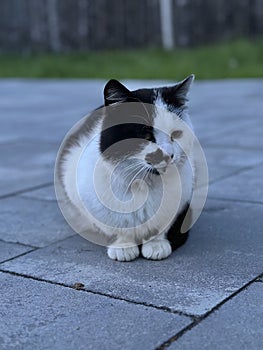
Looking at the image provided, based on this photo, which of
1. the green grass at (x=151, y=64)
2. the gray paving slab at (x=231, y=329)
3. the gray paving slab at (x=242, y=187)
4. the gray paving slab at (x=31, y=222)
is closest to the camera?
the gray paving slab at (x=231, y=329)

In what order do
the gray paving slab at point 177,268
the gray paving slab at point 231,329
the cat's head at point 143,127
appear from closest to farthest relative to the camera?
the gray paving slab at point 231,329 → the gray paving slab at point 177,268 → the cat's head at point 143,127

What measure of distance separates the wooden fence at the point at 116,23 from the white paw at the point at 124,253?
11379mm

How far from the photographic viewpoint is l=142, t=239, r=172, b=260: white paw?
8.84 feet

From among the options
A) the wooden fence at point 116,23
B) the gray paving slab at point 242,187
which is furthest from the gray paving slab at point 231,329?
the wooden fence at point 116,23

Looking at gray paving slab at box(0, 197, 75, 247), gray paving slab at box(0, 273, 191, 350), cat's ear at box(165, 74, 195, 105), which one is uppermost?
cat's ear at box(165, 74, 195, 105)

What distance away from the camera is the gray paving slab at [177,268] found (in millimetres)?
2312

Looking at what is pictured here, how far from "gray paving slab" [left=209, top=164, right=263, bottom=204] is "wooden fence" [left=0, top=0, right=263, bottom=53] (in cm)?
978

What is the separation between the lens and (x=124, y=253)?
2.71 meters

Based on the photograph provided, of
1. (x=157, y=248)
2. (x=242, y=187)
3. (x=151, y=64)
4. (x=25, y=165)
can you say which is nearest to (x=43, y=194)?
(x=25, y=165)

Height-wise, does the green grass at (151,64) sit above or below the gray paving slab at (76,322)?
below

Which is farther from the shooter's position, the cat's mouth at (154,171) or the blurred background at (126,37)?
the blurred background at (126,37)

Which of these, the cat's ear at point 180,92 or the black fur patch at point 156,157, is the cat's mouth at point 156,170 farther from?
the cat's ear at point 180,92

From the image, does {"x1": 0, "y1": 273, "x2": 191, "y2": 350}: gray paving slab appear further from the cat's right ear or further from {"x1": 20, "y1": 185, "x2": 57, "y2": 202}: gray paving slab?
{"x1": 20, "y1": 185, "x2": 57, "y2": 202}: gray paving slab

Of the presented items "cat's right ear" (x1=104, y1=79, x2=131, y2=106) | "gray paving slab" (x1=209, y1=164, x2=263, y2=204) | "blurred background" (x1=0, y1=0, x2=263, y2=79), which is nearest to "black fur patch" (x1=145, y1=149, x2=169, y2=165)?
"cat's right ear" (x1=104, y1=79, x2=131, y2=106)
